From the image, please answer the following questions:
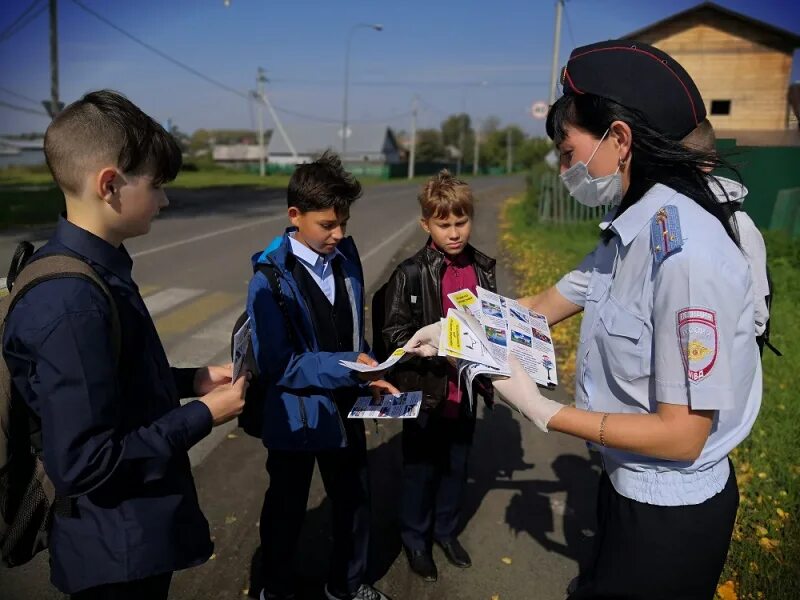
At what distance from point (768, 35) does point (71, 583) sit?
2008cm

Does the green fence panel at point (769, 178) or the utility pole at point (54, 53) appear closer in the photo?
the green fence panel at point (769, 178)

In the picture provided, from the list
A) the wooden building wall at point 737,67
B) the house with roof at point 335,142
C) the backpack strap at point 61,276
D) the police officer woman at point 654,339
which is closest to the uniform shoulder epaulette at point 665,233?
the police officer woman at point 654,339

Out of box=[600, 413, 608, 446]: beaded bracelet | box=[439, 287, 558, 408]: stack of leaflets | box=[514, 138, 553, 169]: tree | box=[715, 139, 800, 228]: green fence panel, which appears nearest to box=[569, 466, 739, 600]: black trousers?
box=[600, 413, 608, 446]: beaded bracelet

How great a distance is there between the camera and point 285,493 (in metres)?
2.63

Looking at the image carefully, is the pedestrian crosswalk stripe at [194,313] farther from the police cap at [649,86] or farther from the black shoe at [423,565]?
the police cap at [649,86]

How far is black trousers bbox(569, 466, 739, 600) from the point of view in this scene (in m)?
1.69

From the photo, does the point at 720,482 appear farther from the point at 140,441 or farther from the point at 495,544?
the point at 495,544

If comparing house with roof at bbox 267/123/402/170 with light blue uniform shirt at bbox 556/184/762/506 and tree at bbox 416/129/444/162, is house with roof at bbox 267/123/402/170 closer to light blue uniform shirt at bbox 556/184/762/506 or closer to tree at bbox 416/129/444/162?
tree at bbox 416/129/444/162

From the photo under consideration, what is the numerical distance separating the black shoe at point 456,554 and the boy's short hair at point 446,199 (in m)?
1.64

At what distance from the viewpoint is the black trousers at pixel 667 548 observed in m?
1.69

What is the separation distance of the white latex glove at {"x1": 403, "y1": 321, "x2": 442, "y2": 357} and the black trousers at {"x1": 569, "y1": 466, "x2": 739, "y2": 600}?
2.52 ft

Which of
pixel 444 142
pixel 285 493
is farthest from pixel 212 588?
pixel 444 142

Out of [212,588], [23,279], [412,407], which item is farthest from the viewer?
[212,588]

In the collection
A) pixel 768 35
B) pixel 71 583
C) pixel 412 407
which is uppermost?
pixel 768 35
